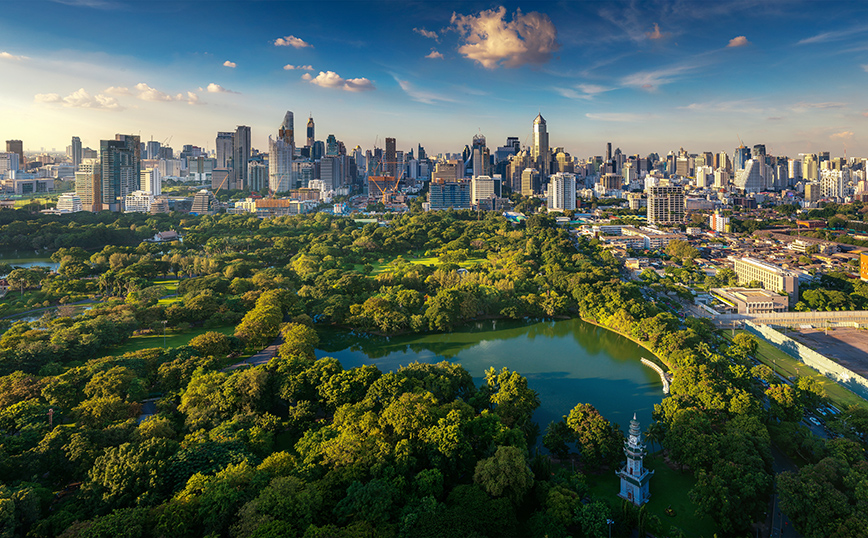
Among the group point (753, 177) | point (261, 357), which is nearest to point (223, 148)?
point (261, 357)

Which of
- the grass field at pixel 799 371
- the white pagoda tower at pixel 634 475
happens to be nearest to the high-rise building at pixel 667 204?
the grass field at pixel 799 371

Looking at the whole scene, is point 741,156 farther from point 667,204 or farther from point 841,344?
point 841,344

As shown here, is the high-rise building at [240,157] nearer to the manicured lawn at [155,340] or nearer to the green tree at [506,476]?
the manicured lawn at [155,340]

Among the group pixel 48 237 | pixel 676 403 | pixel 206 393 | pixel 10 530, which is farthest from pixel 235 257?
pixel 676 403

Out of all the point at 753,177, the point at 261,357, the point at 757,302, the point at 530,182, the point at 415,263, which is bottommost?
the point at 261,357

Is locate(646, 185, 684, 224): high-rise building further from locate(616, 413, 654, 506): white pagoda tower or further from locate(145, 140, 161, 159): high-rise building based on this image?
locate(145, 140, 161, 159): high-rise building

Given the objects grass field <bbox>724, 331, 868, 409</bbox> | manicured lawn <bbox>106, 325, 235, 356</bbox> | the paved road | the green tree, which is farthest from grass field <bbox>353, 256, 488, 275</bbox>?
the green tree
